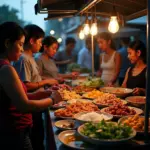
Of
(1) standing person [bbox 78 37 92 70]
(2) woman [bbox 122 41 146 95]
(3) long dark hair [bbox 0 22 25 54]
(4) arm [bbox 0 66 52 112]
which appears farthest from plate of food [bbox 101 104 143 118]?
(1) standing person [bbox 78 37 92 70]

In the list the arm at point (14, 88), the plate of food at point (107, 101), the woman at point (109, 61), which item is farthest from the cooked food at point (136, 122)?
the woman at point (109, 61)

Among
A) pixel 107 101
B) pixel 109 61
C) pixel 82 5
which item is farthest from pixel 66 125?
pixel 82 5

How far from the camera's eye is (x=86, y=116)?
8.64 ft

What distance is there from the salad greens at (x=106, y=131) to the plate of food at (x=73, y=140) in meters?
0.10

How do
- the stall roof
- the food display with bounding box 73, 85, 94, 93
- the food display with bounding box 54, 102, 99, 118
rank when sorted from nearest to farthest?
the food display with bounding box 54, 102, 99, 118 → the food display with bounding box 73, 85, 94, 93 → the stall roof

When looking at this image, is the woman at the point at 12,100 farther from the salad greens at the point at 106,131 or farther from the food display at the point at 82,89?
the food display at the point at 82,89

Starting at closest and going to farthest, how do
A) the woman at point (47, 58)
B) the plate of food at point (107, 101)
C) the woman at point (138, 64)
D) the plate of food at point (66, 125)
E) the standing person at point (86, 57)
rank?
the plate of food at point (66, 125), the plate of food at point (107, 101), the woman at point (138, 64), the woman at point (47, 58), the standing person at point (86, 57)

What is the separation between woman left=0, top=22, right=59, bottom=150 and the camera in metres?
2.00

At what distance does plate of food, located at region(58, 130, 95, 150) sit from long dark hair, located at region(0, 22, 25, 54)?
1.00 m

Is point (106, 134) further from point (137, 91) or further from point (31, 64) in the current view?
point (137, 91)

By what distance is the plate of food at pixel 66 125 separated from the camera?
2.48 meters

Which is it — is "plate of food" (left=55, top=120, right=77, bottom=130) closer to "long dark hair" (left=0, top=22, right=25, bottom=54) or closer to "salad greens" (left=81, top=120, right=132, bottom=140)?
"salad greens" (left=81, top=120, right=132, bottom=140)

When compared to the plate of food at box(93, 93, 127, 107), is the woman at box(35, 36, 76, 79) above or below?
above

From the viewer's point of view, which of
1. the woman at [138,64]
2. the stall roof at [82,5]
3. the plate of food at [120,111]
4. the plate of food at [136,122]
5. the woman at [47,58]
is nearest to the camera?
the plate of food at [136,122]
